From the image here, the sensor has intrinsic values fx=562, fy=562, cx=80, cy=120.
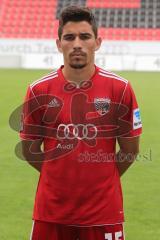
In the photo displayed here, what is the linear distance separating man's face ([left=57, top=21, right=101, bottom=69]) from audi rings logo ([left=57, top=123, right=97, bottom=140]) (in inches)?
12.8

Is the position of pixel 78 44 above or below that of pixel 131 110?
above

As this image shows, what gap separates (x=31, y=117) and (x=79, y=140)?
0.31m

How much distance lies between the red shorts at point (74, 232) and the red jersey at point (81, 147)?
3 cm

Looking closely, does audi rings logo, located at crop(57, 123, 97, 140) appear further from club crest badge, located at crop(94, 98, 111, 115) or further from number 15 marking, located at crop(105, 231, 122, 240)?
number 15 marking, located at crop(105, 231, 122, 240)

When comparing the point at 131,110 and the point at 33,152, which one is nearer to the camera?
the point at 131,110

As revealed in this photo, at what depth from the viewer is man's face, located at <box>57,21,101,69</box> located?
120 inches

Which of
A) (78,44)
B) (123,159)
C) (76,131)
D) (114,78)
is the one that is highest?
(78,44)

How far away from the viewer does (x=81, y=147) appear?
308 cm

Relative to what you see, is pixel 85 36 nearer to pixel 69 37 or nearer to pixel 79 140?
pixel 69 37

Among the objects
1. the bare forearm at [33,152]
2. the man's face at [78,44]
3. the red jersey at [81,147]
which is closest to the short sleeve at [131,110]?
the red jersey at [81,147]

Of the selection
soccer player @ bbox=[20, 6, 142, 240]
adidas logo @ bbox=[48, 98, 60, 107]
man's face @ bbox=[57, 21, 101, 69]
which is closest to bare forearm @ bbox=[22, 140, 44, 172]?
soccer player @ bbox=[20, 6, 142, 240]

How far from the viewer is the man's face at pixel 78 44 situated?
3.06 m

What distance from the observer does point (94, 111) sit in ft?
10.2

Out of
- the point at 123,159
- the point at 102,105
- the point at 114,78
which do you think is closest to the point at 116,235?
the point at 123,159
